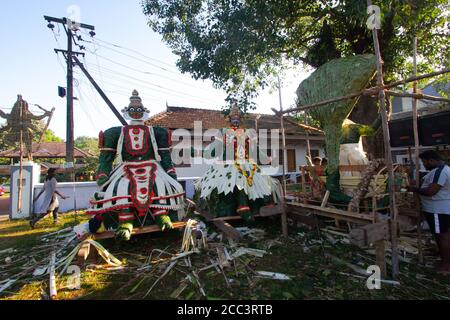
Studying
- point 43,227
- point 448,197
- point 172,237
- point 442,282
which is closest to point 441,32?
point 448,197

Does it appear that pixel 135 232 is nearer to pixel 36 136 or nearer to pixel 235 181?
pixel 235 181

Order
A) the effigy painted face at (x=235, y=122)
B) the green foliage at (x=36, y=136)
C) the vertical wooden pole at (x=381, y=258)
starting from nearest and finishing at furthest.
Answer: the vertical wooden pole at (x=381, y=258) → the effigy painted face at (x=235, y=122) → the green foliage at (x=36, y=136)

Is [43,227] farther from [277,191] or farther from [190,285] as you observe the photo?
[277,191]

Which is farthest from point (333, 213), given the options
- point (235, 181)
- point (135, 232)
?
point (135, 232)

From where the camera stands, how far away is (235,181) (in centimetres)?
469

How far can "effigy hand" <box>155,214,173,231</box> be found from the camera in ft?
12.8

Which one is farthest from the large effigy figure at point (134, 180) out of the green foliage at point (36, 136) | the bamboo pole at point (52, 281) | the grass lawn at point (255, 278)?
the green foliage at point (36, 136)

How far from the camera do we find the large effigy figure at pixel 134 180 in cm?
385

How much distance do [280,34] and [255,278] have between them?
6372 millimetres

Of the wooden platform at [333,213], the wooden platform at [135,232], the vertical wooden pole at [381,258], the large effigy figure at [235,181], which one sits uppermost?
the large effigy figure at [235,181]

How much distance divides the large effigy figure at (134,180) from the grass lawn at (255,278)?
Answer: 19.5 inches

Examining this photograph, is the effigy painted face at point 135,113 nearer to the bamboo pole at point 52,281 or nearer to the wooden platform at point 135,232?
the wooden platform at point 135,232

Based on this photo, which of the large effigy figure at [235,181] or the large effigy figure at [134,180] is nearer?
the large effigy figure at [134,180]
